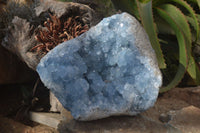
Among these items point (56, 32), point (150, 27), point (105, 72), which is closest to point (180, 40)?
point (150, 27)

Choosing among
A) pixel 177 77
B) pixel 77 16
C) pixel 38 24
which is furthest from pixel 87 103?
pixel 38 24

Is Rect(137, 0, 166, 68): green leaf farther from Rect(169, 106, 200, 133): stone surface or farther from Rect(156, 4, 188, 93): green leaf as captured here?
Rect(169, 106, 200, 133): stone surface

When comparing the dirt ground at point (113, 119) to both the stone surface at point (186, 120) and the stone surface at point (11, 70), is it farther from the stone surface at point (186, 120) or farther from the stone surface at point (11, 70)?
the stone surface at point (11, 70)

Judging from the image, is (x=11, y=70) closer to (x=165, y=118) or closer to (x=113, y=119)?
(x=113, y=119)

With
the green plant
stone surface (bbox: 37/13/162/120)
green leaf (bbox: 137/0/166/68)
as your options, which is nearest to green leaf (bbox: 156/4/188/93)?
the green plant

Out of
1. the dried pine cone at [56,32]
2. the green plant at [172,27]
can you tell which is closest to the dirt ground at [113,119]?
the green plant at [172,27]

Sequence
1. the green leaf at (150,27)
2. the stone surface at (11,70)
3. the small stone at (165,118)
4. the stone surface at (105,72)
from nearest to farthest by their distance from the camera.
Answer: the stone surface at (105,72) < the small stone at (165,118) < the green leaf at (150,27) < the stone surface at (11,70)

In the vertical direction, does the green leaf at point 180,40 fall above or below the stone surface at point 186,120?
above
